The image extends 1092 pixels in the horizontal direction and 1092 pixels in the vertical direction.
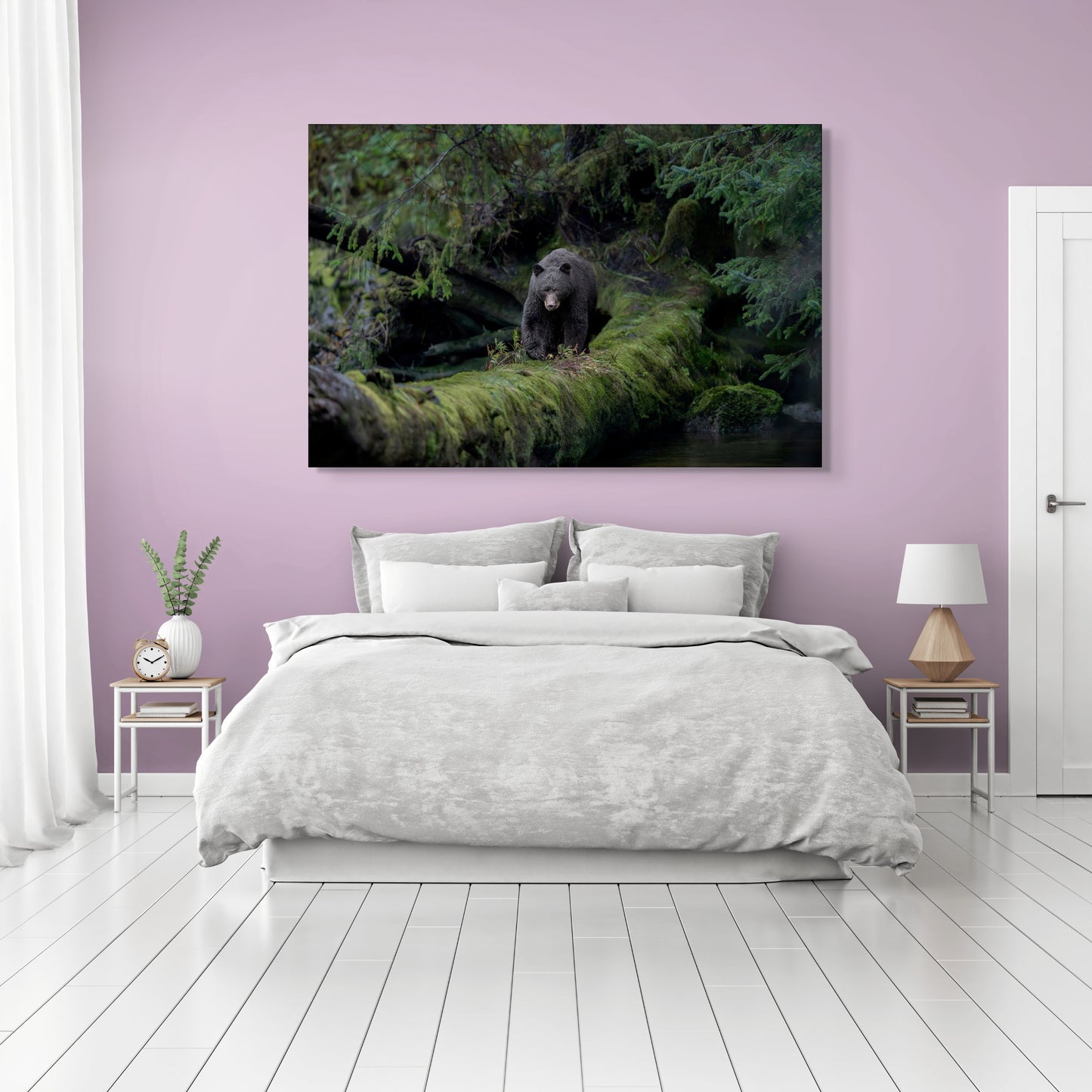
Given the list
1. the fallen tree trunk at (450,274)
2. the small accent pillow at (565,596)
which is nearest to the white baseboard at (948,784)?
the small accent pillow at (565,596)

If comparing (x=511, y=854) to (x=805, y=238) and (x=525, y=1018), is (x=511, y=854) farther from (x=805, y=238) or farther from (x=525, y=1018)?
(x=805, y=238)

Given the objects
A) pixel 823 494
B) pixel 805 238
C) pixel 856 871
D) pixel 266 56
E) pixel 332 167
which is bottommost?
pixel 856 871

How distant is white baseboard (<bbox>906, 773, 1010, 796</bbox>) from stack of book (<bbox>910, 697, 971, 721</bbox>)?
0.37 metres

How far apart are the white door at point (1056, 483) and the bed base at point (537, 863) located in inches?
70.1

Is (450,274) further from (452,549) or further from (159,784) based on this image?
(159,784)

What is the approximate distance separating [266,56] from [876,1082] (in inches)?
161

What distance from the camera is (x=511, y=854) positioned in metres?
2.90

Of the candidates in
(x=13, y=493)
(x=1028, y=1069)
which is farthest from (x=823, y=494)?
(x=13, y=493)

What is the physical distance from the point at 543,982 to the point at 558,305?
9.11 feet

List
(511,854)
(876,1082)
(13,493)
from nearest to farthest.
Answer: (876,1082) → (511,854) → (13,493)

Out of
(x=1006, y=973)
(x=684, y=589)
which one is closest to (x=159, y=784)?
(x=684, y=589)

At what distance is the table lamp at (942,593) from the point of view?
380 cm

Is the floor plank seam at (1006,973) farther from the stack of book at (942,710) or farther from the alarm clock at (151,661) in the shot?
the alarm clock at (151,661)

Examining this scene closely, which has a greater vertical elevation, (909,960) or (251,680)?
(251,680)
